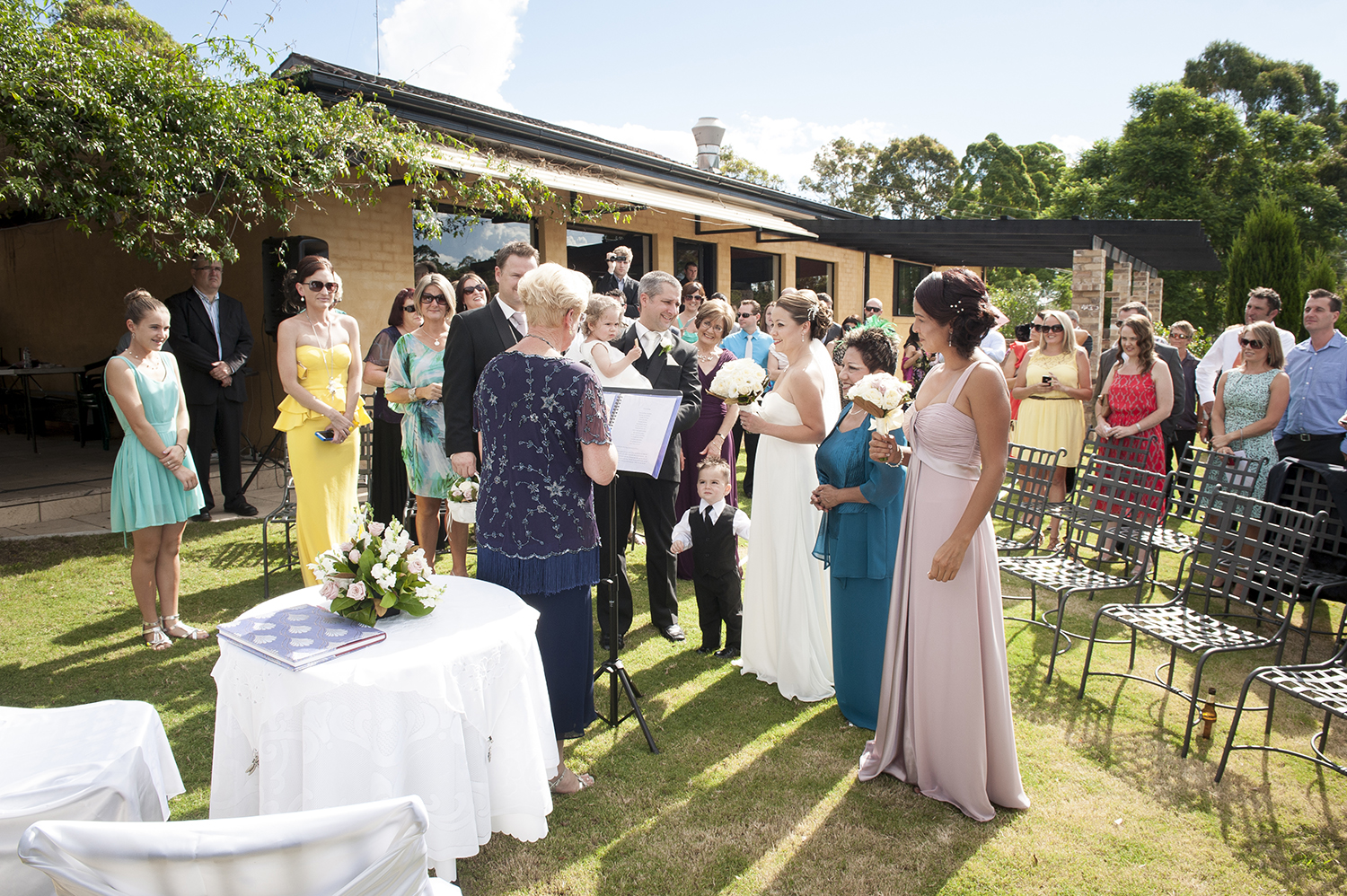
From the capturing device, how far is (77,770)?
2258mm

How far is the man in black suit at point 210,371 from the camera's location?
827 cm

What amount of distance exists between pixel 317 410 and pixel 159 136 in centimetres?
371

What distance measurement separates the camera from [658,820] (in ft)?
10.9

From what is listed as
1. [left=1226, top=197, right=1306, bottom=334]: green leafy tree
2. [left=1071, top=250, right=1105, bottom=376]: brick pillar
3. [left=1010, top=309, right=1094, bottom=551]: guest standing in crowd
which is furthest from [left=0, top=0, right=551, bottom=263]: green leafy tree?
[left=1226, top=197, right=1306, bottom=334]: green leafy tree

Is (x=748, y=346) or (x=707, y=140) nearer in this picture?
(x=748, y=346)

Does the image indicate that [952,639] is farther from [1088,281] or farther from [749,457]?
[1088,281]

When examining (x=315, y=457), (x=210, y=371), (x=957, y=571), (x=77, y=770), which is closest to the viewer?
(x=77, y=770)

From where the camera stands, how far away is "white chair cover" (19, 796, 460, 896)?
143cm

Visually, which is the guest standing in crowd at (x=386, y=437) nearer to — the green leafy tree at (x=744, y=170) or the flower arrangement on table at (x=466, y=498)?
the flower arrangement on table at (x=466, y=498)

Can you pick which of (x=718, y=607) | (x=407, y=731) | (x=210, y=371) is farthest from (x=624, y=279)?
(x=407, y=731)

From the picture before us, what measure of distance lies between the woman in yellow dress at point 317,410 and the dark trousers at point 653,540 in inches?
67.3

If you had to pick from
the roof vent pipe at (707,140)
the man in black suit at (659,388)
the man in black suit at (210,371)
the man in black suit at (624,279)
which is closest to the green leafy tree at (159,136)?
the man in black suit at (210,371)

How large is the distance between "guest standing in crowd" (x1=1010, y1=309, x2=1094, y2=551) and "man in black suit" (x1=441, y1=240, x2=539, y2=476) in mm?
5338

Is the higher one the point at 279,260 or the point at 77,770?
the point at 279,260
